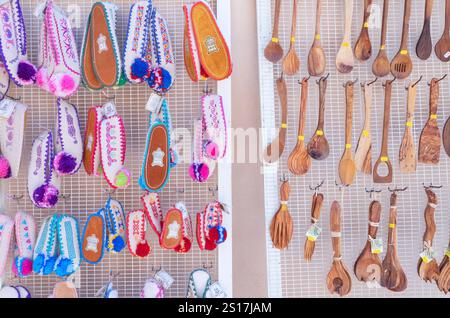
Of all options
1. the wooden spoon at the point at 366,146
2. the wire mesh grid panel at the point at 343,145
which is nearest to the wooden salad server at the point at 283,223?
the wire mesh grid panel at the point at 343,145

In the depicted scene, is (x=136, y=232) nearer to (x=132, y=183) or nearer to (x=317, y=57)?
(x=132, y=183)

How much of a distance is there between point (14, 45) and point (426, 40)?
55.0 inches

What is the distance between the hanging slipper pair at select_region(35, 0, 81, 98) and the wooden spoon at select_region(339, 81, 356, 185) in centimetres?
92

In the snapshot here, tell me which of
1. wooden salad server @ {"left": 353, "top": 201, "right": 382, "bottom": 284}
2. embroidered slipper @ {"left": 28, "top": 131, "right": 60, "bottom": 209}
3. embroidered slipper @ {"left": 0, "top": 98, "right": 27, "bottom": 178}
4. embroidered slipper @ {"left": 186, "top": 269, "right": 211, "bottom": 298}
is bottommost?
embroidered slipper @ {"left": 186, "top": 269, "right": 211, "bottom": 298}

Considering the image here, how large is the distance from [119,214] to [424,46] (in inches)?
47.9

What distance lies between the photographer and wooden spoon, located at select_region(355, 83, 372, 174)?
1483mm

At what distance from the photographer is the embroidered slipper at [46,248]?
1375 mm

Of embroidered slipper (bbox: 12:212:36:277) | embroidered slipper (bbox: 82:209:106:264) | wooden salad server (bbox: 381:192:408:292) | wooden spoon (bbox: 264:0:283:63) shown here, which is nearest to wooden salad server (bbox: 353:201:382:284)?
wooden salad server (bbox: 381:192:408:292)

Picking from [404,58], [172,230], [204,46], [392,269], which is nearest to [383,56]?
[404,58]

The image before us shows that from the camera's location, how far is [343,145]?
1515 mm

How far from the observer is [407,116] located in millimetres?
1493

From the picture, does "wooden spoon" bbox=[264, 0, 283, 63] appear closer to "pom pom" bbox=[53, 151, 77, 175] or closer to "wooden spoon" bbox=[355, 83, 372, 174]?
"wooden spoon" bbox=[355, 83, 372, 174]
